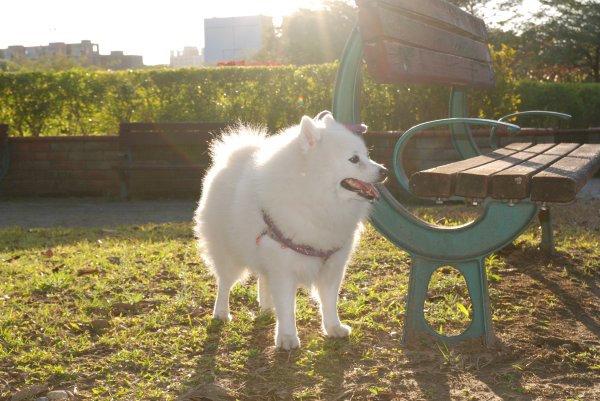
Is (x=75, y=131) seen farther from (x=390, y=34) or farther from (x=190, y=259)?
(x=390, y=34)

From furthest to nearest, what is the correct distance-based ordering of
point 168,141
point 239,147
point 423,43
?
point 168,141 < point 423,43 < point 239,147

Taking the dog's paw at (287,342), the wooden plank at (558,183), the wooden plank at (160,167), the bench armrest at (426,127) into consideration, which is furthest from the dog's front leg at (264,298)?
the wooden plank at (160,167)

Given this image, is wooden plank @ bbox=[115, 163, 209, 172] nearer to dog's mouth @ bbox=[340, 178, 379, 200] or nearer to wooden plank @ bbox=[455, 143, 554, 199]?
dog's mouth @ bbox=[340, 178, 379, 200]

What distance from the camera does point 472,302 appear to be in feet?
12.5

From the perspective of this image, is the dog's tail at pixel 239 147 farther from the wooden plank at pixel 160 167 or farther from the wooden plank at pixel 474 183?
the wooden plank at pixel 160 167

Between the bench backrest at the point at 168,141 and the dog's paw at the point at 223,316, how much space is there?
19.4ft

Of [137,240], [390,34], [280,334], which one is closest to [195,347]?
[280,334]

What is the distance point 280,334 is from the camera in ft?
12.6

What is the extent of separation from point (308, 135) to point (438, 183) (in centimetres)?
63

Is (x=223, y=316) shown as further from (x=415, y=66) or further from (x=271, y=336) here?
(x=415, y=66)

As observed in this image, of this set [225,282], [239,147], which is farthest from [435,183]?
[225,282]

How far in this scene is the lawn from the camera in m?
3.37

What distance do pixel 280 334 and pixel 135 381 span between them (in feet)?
2.46

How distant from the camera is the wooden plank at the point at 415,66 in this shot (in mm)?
3980
